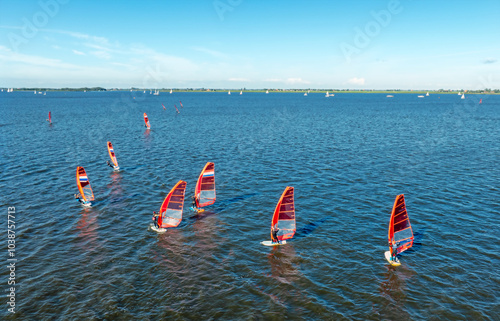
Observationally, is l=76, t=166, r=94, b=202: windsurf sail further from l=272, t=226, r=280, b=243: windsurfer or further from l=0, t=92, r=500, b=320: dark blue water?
l=272, t=226, r=280, b=243: windsurfer

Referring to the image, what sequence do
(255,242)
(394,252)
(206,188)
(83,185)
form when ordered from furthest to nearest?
1. (83,185)
2. (206,188)
3. (255,242)
4. (394,252)

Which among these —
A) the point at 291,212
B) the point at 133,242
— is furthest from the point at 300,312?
the point at 133,242

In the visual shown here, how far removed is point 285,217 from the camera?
26.8m

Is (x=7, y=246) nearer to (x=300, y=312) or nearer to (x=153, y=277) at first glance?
(x=153, y=277)

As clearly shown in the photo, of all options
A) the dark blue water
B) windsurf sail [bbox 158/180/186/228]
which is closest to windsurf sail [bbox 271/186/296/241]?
the dark blue water

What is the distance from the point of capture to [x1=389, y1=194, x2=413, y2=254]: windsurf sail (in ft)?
76.7

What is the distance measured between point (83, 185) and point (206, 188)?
45.5 feet

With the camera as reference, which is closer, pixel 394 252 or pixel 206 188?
pixel 394 252

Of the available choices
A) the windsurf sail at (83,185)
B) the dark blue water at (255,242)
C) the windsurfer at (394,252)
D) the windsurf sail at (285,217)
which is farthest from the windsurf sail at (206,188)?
the windsurfer at (394,252)

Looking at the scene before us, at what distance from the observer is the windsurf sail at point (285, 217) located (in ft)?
85.1

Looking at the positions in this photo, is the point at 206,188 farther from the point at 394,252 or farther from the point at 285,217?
the point at 394,252

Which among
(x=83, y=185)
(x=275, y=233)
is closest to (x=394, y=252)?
(x=275, y=233)

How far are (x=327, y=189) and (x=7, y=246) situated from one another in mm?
33764

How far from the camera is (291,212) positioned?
2684 centimetres
